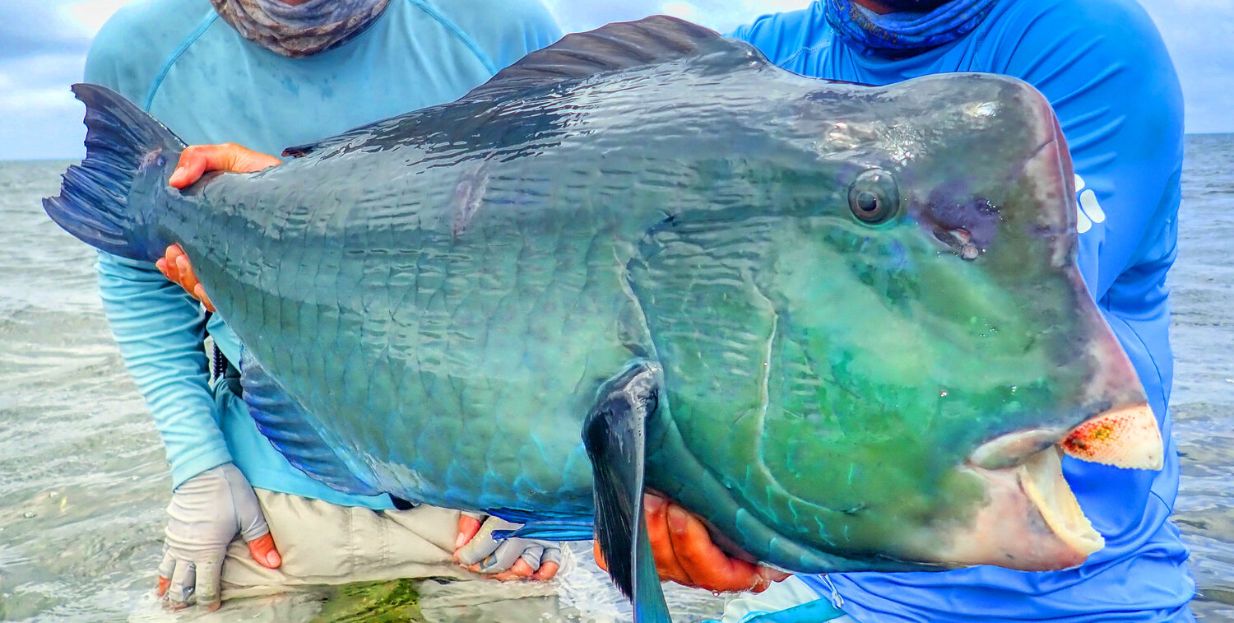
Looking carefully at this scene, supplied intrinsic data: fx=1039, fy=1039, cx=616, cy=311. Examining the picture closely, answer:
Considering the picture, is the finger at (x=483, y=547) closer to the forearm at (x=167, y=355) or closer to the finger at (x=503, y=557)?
the finger at (x=503, y=557)

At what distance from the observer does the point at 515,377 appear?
1622 millimetres

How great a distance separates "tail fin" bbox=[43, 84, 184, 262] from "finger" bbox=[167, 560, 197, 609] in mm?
1051

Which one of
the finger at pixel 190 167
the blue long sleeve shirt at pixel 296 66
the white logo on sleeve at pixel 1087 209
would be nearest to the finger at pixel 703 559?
the white logo on sleeve at pixel 1087 209

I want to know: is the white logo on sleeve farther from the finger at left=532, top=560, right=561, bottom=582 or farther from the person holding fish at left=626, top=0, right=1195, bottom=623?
the finger at left=532, top=560, right=561, bottom=582

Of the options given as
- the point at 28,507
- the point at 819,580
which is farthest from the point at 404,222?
the point at 28,507

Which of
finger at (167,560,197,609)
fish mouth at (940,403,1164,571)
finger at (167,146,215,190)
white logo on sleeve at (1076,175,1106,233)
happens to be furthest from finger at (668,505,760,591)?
finger at (167,560,197,609)

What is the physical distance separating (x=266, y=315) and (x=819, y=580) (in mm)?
1531

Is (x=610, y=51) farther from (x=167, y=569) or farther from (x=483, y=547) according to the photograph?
(x=167, y=569)

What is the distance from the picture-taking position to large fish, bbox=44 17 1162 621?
1.35 meters

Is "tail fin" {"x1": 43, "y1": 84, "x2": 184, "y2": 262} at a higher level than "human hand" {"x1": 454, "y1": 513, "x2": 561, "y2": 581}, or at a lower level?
higher

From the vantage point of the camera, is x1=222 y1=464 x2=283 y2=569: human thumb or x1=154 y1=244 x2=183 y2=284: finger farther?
x1=222 y1=464 x2=283 y2=569: human thumb

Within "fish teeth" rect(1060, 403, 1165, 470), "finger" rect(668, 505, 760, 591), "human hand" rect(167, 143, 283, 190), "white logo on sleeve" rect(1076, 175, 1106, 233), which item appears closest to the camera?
"fish teeth" rect(1060, 403, 1165, 470)

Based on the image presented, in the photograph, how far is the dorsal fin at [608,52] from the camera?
171 centimetres

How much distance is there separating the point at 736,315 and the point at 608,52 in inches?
22.8
